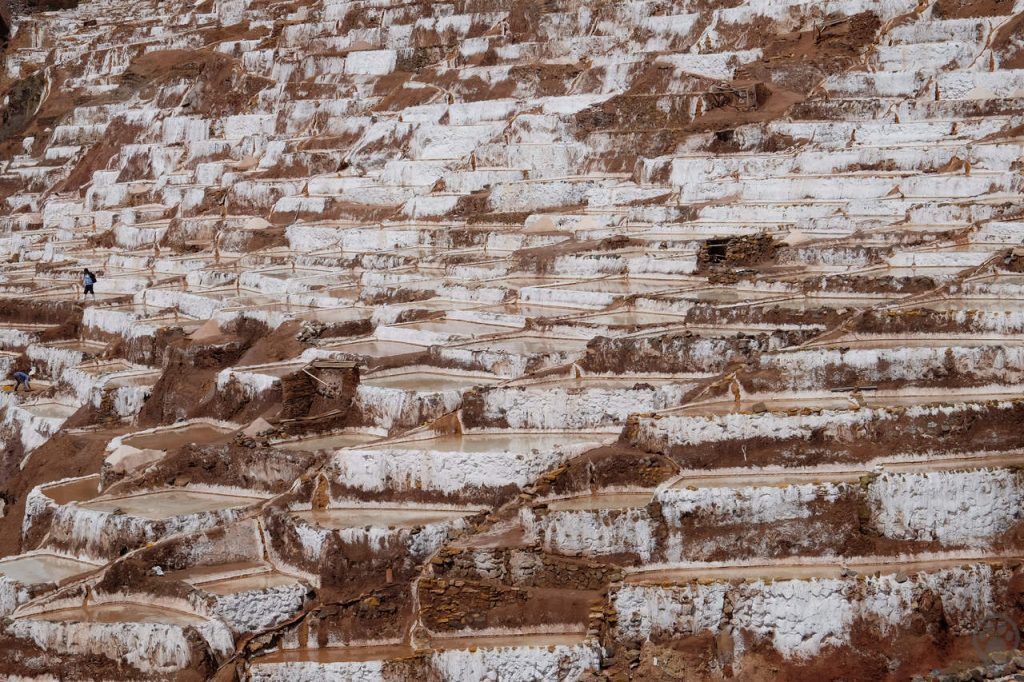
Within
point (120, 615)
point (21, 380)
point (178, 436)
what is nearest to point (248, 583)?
point (120, 615)

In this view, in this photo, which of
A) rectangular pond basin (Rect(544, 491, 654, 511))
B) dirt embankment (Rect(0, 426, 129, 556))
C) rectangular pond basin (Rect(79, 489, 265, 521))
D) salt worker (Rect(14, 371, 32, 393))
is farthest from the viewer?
salt worker (Rect(14, 371, 32, 393))

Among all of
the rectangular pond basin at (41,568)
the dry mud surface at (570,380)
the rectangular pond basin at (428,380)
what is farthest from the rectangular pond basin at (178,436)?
the rectangular pond basin at (41,568)

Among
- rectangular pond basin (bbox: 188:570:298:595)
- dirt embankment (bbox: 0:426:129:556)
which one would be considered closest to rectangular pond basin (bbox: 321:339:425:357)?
dirt embankment (bbox: 0:426:129:556)

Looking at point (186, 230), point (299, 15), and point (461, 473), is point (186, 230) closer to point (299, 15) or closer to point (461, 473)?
point (299, 15)

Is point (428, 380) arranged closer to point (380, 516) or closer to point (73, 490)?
point (380, 516)

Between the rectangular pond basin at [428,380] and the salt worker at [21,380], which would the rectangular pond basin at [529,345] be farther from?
the salt worker at [21,380]

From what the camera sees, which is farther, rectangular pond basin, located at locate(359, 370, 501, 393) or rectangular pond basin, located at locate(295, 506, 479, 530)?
rectangular pond basin, located at locate(359, 370, 501, 393)

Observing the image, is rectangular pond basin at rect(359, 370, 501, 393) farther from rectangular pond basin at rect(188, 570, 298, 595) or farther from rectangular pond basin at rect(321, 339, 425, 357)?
rectangular pond basin at rect(188, 570, 298, 595)
